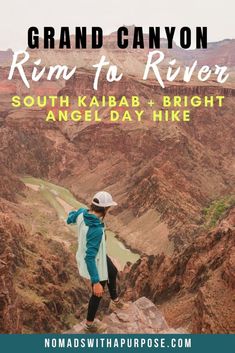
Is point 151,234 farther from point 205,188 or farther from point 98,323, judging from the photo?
point 98,323

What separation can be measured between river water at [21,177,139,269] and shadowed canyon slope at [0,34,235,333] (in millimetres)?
1465

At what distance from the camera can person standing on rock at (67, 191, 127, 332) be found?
1134 centimetres

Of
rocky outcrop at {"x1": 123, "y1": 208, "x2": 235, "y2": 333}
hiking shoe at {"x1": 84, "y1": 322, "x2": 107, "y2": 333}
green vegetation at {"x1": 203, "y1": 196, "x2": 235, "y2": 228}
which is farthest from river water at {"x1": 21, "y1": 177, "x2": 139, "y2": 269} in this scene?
hiking shoe at {"x1": 84, "y1": 322, "x2": 107, "y2": 333}

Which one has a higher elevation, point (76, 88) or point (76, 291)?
point (76, 88)

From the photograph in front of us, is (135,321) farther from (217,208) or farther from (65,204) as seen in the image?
(65,204)

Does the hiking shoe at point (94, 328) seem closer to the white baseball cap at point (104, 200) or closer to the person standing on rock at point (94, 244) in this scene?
the person standing on rock at point (94, 244)

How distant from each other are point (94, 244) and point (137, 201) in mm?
59188

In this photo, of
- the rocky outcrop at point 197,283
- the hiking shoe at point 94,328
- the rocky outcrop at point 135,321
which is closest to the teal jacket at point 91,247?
the hiking shoe at point 94,328

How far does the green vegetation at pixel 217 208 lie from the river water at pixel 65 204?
9.84 meters

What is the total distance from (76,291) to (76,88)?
254ft

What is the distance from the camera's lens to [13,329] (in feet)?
87.2

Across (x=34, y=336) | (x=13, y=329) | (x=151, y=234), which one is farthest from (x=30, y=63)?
(x=34, y=336)

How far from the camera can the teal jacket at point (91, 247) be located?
446 inches

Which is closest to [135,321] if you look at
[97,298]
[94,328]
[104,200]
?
[94,328]
